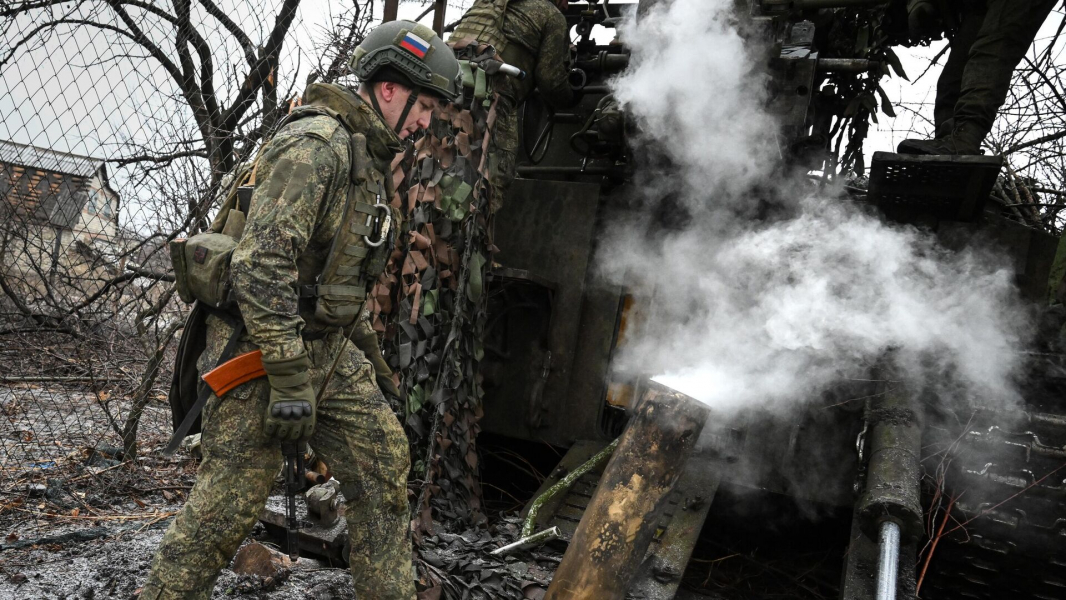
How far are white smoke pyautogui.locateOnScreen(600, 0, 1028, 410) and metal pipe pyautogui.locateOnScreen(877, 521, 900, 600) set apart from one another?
46.9 inches

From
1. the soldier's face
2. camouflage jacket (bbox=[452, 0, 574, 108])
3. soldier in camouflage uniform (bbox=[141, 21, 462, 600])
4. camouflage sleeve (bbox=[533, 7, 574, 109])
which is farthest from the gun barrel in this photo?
camouflage sleeve (bbox=[533, 7, 574, 109])

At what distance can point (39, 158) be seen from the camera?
4.52m

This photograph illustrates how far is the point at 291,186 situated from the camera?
2756mm

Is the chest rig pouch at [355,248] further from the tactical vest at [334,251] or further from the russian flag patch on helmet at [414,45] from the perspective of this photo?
the russian flag patch on helmet at [414,45]

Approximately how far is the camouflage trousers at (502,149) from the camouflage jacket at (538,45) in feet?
1.12

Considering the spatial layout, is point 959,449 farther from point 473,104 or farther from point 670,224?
point 473,104

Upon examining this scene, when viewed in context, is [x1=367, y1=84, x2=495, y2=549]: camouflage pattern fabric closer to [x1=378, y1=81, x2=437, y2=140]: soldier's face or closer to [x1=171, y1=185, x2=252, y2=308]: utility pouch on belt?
[x1=378, y1=81, x2=437, y2=140]: soldier's face

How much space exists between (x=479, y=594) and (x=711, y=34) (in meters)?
3.48

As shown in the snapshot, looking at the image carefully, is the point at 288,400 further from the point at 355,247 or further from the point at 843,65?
the point at 843,65

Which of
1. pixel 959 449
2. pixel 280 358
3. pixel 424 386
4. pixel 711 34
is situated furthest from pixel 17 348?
pixel 959 449

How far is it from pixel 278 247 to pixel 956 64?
481cm

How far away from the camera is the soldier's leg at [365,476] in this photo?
3.09 meters

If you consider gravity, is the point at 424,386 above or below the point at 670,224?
below

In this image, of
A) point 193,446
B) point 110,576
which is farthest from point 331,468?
point 193,446
